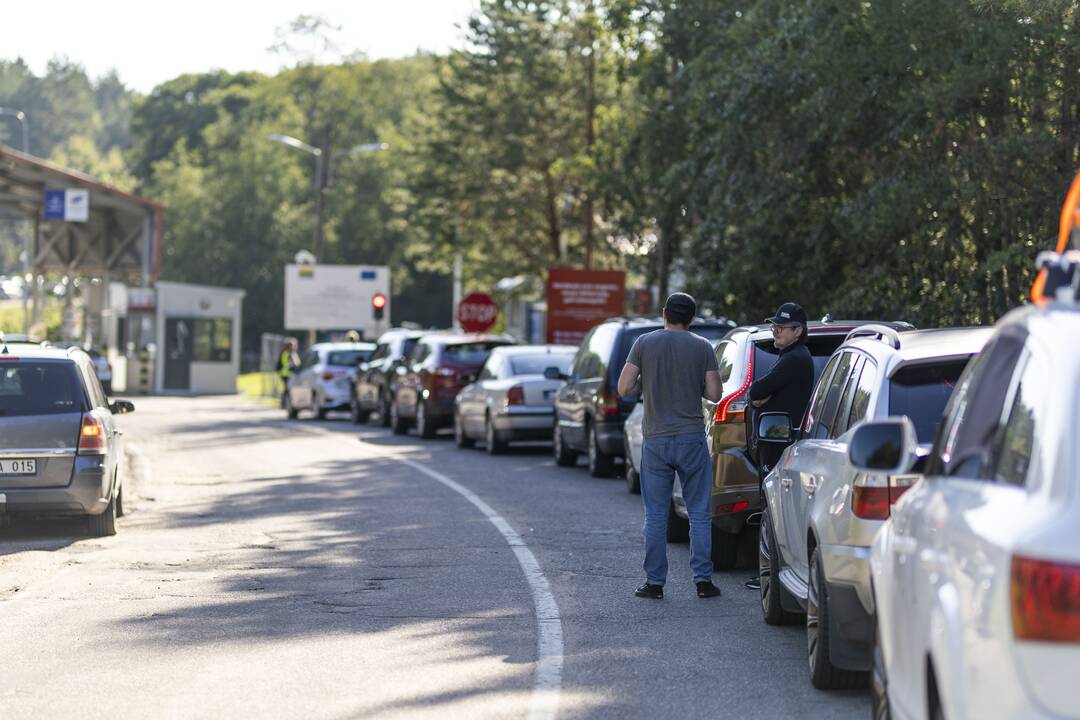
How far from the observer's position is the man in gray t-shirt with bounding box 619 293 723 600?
10.9 meters

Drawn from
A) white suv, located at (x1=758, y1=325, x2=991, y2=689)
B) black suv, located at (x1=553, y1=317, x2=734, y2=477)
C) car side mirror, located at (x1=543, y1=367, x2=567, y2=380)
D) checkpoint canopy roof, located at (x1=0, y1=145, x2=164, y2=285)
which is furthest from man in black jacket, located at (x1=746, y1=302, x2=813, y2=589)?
checkpoint canopy roof, located at (x1=0, y1=145, x2=164, y2=285)

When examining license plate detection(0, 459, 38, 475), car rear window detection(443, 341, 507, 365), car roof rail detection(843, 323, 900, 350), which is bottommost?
license plate detection(0, 459, 38, 475)

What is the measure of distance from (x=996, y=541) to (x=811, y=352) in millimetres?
8470

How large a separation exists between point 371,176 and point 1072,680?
85.2m

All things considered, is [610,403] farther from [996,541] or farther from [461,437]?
[996,541]

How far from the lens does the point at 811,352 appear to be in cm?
1270

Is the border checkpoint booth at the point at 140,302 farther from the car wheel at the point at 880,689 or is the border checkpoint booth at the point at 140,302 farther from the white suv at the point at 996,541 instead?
the white suv at the point at 996,541

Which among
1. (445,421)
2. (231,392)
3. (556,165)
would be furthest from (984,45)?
(231,392)

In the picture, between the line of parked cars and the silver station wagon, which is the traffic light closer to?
the silver station wagon

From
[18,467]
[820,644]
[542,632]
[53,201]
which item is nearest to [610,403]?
[18,467]

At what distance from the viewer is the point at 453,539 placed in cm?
1432

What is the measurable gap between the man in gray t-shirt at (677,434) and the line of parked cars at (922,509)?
0.48 metres

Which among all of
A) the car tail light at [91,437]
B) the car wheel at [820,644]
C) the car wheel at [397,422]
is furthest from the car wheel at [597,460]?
the car wheel at [820,644]

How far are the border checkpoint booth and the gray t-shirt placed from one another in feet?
151
